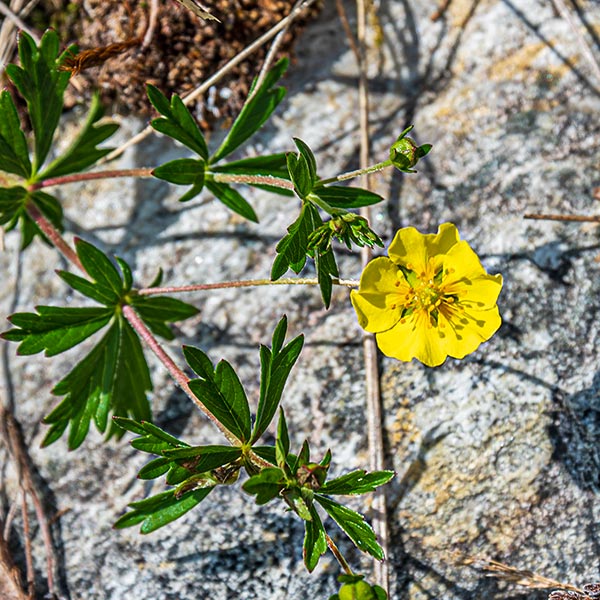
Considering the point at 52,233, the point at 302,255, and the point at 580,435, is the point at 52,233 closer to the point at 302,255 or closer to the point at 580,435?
the point at 302,255

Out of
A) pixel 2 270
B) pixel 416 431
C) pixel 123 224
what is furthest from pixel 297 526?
pixel 2 270

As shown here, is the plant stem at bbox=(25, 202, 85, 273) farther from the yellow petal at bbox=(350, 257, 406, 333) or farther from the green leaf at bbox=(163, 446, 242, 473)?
the yellow petal at bbox=(350, 257, 406, 333)

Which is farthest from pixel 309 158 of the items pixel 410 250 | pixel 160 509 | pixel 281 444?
pixel 160 509

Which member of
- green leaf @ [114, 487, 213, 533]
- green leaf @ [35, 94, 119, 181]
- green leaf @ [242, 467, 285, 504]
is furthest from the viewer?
green leaf @ [35, 94, 119, 181]

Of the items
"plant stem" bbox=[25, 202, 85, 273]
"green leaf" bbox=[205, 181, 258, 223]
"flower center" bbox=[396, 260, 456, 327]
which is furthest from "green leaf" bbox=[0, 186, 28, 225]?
"flower center" bbox=[396, 260, 456, 327]

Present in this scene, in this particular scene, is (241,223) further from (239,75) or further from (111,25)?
(111,25)

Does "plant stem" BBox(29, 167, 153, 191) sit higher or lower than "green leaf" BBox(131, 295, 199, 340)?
higher

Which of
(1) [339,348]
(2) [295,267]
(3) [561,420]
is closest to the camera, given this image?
(2) [295,267]
